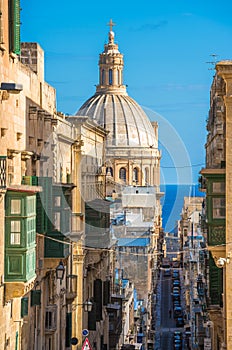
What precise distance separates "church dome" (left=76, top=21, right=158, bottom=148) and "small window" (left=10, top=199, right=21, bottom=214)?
7524 centimetres

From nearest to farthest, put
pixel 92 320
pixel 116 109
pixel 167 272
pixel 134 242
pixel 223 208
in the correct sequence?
1. pixel 223 208
2. pixel 92 320
3. pixel 134 242
4. pixel 116 109
5. pixel 167 272

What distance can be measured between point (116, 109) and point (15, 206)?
81900 mm

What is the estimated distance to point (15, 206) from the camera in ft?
55.8

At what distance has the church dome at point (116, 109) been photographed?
94.8 metres

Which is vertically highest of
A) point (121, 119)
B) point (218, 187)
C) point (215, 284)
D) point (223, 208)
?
point (121, 119)

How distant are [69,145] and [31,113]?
6.84 meters

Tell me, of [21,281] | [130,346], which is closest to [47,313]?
[21,281]

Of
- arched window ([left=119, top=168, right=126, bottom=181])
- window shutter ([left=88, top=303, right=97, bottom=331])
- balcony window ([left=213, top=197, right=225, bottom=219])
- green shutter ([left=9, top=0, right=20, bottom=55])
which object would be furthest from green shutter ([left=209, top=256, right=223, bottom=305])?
arched window ([left=119, top=168, right=126, bottom=181])

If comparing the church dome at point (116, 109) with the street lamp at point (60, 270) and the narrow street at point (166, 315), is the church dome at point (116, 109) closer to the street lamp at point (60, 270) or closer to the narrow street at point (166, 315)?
the narrow street at point (166, 315)

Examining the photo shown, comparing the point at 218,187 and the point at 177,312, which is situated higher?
the point at 218,187

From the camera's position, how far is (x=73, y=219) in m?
28.4

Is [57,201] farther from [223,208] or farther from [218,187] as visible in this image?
[223,208]

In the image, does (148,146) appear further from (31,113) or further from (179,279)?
(31,113)

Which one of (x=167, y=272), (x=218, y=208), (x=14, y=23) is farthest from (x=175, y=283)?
(x=14, y=23)
